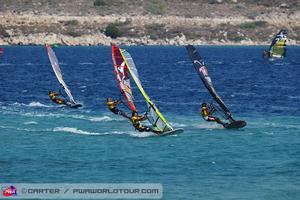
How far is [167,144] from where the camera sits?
198 feet

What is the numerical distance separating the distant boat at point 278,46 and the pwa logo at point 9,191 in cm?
10124

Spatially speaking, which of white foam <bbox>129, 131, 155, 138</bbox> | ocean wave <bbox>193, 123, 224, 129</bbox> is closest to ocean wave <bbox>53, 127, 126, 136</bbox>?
white foam <bbox>129, 131, 155, 138</bbox>

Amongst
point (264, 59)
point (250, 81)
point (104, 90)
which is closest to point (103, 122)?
point (104, 90)

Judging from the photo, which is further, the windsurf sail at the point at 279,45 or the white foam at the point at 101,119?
the windsurf sail at the point at 279,45

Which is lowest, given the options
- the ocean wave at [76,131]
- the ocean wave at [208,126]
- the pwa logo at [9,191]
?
the ocean wave at [76,131]

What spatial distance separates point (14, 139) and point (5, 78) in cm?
6100

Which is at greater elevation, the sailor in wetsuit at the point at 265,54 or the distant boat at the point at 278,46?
the distant boat at the point at 278,46

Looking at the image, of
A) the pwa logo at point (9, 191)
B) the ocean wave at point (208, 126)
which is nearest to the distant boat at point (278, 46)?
the ocean wave at point (208, 126)

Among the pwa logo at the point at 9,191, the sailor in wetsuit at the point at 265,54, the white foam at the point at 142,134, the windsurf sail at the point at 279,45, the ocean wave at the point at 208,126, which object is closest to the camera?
the pwa logo at the point at 9,191

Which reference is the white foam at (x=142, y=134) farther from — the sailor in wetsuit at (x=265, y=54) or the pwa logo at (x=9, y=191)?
the sailor in wetsuit at (x=265, y=54)

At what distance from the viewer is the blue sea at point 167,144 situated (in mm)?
49094

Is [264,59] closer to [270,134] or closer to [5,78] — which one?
[5,78]

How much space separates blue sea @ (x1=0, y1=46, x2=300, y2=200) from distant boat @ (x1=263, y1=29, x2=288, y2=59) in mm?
38514

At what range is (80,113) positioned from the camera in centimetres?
7781
